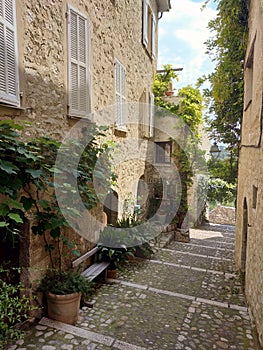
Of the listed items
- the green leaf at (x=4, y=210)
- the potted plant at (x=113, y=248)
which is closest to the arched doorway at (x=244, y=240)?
the potted plant at (x=113, y=248)

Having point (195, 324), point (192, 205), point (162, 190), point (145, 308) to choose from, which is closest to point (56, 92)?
point (145, 308)

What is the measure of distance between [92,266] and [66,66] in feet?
11.9

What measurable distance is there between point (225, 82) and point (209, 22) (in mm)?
A: 1874

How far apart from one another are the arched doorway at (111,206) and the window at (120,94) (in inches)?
75.3

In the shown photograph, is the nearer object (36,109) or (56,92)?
(36,109)

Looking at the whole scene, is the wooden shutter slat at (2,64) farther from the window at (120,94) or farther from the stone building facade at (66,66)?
the window at (120,94)

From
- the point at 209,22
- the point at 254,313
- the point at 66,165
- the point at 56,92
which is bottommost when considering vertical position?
the point at 254,313

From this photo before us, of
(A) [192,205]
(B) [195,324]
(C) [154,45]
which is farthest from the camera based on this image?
(A) [192,205]

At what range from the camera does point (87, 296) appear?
159 inches

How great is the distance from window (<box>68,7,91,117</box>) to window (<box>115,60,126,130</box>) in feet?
5.57

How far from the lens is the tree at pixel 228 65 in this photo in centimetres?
605

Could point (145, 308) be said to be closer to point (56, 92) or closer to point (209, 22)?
point (56, 92)

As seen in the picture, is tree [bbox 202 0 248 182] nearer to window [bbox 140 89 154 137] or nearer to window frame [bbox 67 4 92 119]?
window [bbox 140 89 154 137]

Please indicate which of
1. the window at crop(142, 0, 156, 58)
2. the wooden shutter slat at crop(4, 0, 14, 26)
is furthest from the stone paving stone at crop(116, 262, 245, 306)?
the window at crop(142, 0, 156, 58)
